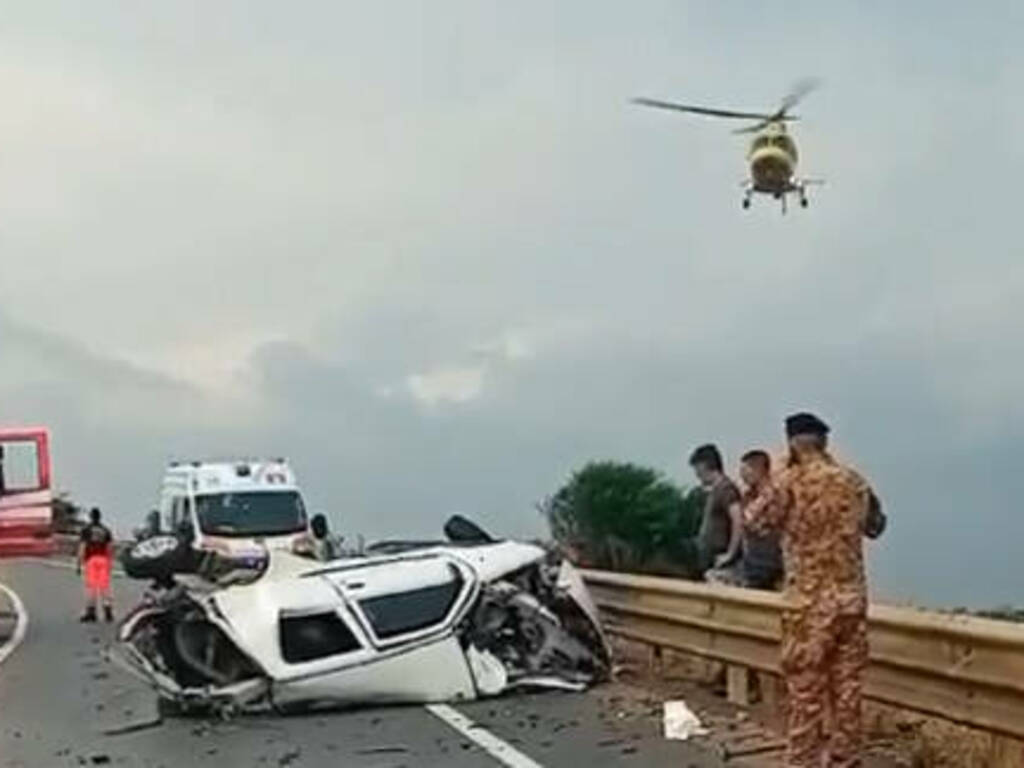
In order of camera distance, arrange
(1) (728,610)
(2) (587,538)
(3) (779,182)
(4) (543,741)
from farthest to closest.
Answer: (3) (779,182) < (2) (587,538) < (1) (728,610) < (4) (543,741)

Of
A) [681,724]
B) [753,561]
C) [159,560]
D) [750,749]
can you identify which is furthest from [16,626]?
[750,749]

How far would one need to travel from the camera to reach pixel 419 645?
49.2 feet

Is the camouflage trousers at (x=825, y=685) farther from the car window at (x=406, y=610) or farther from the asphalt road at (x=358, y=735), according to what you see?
the car window at (x=406, y=610)

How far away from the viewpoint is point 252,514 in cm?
3425

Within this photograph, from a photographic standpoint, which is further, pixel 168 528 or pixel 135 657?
pixel 168 528

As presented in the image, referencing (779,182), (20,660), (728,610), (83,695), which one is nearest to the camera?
(728,610)

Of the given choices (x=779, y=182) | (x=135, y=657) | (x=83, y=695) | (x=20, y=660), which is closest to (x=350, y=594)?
(x=135, y=657)

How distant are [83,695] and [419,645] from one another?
13.1ft

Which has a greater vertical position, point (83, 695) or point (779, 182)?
point (779, 182)

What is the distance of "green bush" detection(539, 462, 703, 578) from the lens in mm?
24469

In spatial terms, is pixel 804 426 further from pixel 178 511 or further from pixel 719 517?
pixel 178 511

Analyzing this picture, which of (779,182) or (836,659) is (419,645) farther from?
(779,182)

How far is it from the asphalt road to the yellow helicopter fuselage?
59.5 ft

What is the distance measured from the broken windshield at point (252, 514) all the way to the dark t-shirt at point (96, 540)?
2796 mm
